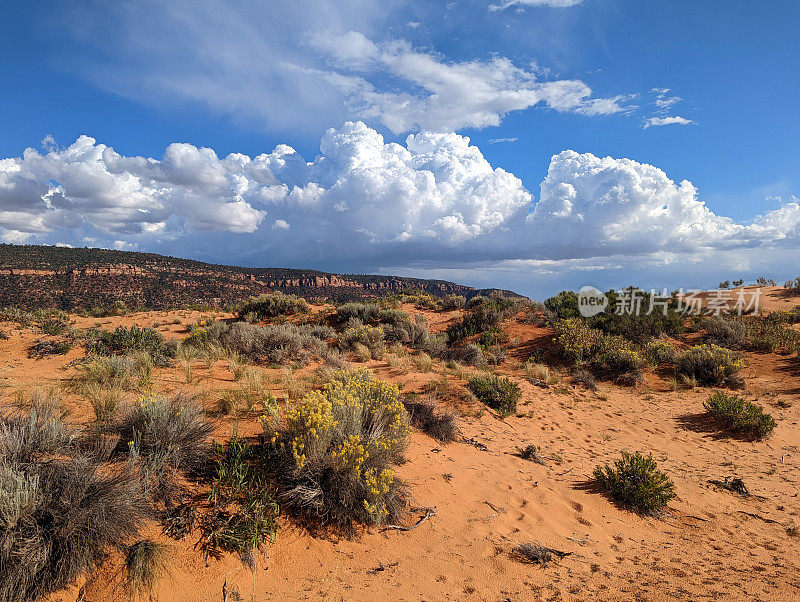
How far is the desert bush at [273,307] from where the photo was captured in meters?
20.4

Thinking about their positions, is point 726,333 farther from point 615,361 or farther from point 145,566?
point 145,566

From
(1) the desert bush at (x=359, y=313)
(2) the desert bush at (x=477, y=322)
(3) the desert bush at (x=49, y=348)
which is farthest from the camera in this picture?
(1) the desert bush at (x=359, y=313)

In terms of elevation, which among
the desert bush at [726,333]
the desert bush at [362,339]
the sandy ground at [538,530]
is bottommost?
the sandy ground at [538,530]

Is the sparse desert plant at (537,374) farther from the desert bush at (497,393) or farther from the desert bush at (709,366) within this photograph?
the desert bush at (709,366)

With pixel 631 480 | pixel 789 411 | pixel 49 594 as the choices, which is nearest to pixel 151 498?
pixel 49 594

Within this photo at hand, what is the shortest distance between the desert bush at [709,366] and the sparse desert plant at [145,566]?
47.5 ft

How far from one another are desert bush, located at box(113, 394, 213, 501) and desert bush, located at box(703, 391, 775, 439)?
1100 centimetres

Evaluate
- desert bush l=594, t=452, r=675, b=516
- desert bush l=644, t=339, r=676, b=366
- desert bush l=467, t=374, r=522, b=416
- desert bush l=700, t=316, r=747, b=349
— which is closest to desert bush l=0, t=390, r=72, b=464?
desert bush l=594, t=452, r=675, b=516

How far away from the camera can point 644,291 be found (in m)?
20.3

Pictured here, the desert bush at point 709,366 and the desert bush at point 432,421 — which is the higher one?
the desert bush at point 709,366

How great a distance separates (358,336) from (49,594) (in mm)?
11291

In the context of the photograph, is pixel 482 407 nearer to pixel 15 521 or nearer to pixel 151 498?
pixel 151 498

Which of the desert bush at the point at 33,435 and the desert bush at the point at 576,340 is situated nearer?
the desert bush at the point at 33,435

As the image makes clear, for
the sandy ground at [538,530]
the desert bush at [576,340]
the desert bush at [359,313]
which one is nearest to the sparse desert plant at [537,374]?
the desert bush at [576,340]
